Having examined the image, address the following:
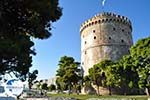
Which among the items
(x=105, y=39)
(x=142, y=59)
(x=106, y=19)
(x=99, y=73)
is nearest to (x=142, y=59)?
(x=142, y=59)

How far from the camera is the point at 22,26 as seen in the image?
1548 cm

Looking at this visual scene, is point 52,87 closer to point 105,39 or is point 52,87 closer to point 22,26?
point 105,39

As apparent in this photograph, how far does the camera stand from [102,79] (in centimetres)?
5425

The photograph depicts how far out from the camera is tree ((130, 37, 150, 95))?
36.9 meters

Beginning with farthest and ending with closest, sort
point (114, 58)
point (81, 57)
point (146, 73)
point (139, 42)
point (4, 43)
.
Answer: point (81, 57), point (114, 58), point (139, 42), point (146, 73), point (4, 43)

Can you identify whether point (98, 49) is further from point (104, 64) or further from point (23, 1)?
point (23, 1)

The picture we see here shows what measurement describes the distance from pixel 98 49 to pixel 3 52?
48.8 metres

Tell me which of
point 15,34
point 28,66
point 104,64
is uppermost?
point 104,64

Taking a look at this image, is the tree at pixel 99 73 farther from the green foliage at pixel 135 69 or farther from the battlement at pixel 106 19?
the battlement at pixel 106 19

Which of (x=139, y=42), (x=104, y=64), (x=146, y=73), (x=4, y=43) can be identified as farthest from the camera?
(x=104, y=64)

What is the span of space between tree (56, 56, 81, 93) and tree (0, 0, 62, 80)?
97.9ft

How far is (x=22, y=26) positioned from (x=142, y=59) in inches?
1017

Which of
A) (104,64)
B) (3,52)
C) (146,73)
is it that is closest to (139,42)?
(146,73)

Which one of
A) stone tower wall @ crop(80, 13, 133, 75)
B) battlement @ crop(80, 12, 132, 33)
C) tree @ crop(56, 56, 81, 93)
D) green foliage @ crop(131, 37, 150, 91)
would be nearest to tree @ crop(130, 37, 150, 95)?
green foliage @ crop(131, 37, 150, 91)
